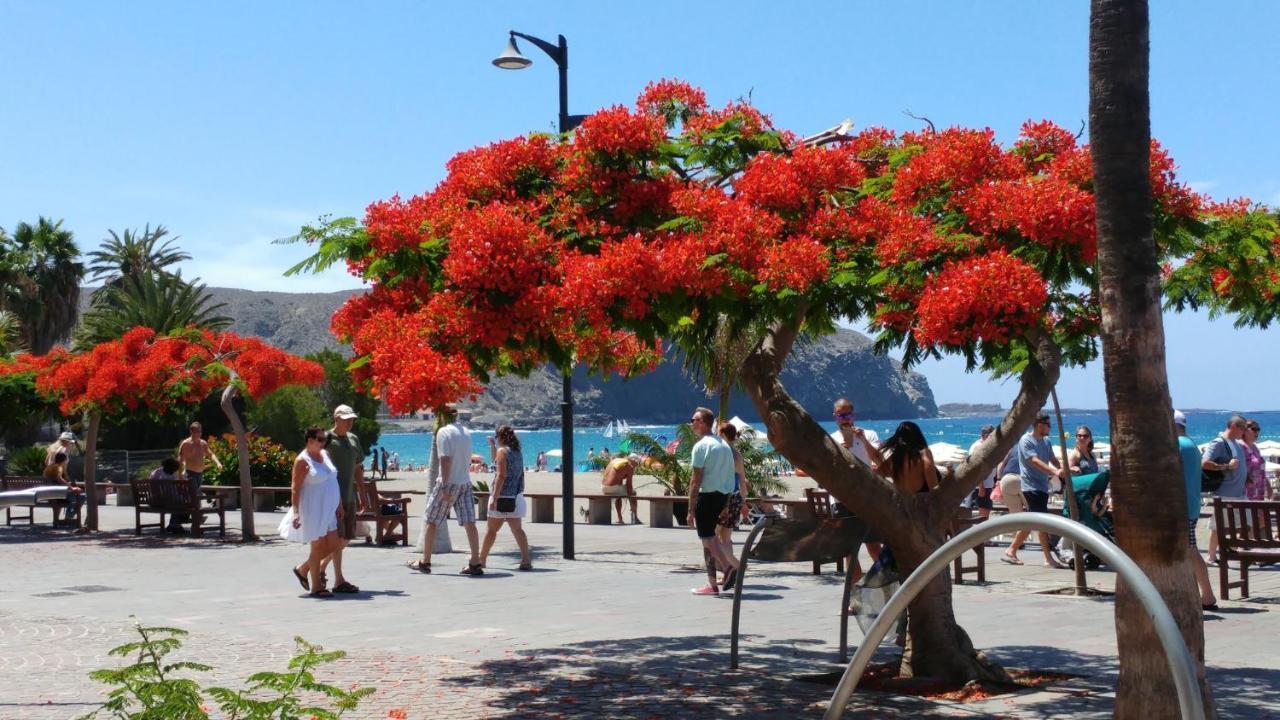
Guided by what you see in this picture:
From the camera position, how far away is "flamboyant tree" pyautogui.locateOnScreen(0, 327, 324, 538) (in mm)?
20297

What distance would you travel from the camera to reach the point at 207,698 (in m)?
7.75

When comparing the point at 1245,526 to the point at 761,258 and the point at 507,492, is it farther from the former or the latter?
the point at 507,492

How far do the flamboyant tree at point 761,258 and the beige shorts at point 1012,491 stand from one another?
27.4 ft

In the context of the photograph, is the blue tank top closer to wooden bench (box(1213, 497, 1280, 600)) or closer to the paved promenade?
the paved promenade

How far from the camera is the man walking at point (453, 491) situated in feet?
49.5

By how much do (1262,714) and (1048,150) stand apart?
3444 millimetres

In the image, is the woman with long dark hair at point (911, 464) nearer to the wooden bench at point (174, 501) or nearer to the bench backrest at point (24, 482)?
the wooden bench at point (174, 501)

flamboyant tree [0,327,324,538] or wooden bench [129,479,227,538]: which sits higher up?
flamboyant tree [0,327,324,538]

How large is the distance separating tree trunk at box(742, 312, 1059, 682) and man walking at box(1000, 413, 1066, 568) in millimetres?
6932

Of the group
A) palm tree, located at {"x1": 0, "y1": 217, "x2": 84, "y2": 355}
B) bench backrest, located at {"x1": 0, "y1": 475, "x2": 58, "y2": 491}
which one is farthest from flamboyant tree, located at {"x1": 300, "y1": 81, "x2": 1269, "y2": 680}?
palm tree, located at {"x1": 0, "y1": 217, "x2": 84, "y2": 355}

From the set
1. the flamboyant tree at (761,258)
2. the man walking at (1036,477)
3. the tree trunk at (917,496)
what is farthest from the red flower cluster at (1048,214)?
the man walking at (1036,477)

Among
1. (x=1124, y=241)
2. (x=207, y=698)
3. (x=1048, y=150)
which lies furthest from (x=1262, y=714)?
(x=207, y=698)

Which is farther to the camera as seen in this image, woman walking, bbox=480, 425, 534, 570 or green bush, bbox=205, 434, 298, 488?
green bush, bbox=205, 434, 298, 488

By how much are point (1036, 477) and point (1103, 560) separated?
11651mm
